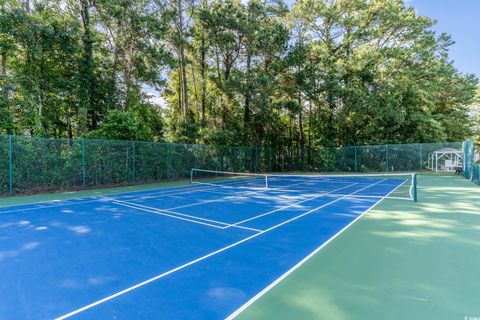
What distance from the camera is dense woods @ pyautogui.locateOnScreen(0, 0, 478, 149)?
13648 mm

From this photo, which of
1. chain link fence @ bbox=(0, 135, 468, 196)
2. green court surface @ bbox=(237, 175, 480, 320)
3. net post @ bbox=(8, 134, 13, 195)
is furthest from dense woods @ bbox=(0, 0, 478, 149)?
green court surface @ bbox=(237, 175, 480, 320)

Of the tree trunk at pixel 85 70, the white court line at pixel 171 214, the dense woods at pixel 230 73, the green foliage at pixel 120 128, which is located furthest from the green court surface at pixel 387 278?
the tree trunk at pixel 85 70

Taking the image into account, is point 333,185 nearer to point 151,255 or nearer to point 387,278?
point 387,278

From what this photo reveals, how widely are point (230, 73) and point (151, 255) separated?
18144mm

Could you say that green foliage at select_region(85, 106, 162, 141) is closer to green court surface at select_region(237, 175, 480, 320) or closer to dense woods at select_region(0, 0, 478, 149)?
dense woods at select_region(0, 0, 478, 149)

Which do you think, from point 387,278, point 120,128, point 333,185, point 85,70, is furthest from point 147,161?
point 387,278

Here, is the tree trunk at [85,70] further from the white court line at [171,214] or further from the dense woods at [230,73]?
the white court line at [171,214]

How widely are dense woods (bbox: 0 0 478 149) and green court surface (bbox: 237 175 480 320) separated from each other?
13.4 metres

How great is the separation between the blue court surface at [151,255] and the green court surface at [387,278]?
0.31 metres

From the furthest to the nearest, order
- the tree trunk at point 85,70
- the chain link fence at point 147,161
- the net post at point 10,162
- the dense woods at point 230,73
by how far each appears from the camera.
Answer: the tree trunk at point 85,70 < the dense woods at point 230,73 < the chain link fence at point 147,161 < the net post at point 10,162

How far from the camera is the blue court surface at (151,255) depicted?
2.78 m

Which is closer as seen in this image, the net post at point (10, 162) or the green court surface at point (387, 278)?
the green court surface at point (387, 278)

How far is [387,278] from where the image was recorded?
3314mm

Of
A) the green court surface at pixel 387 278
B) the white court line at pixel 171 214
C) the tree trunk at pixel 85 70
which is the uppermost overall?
the tree trunk at pixel 85 70
